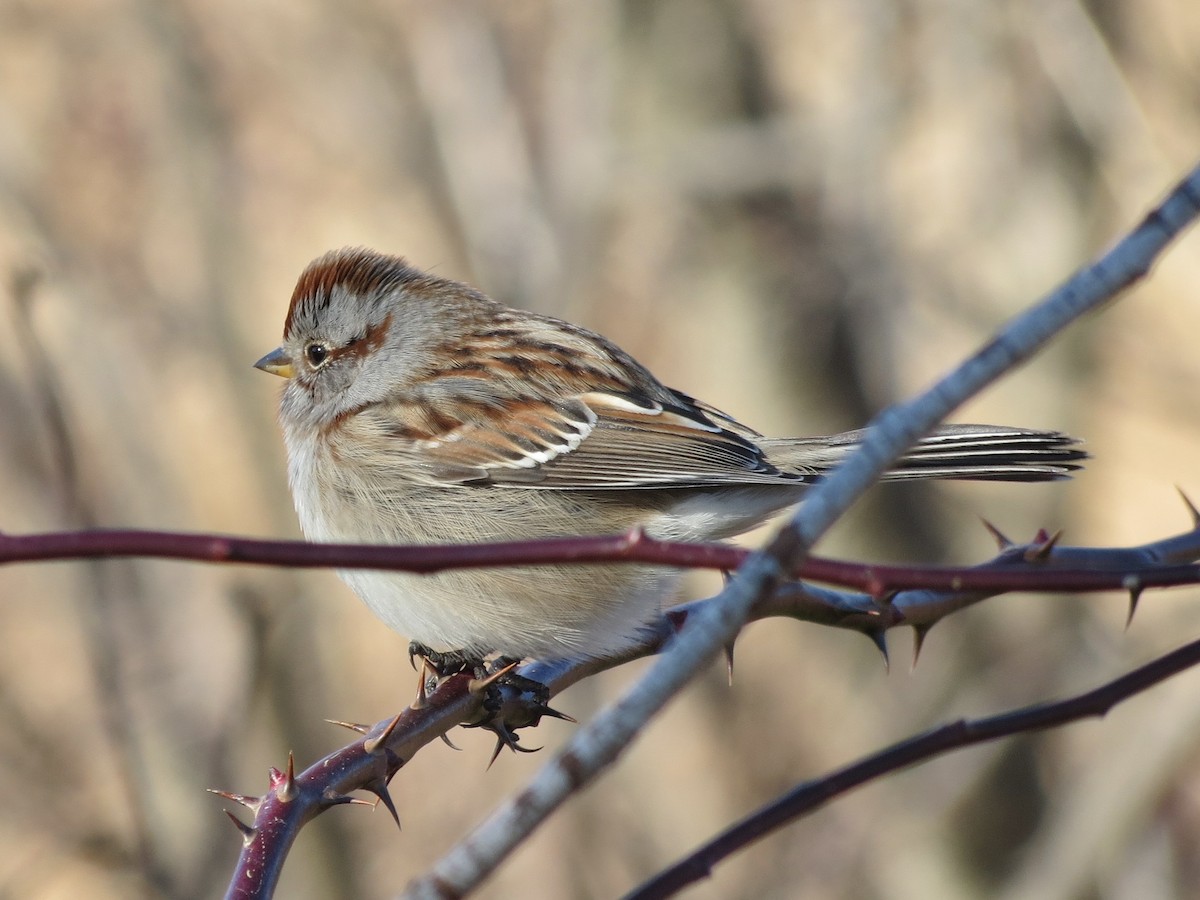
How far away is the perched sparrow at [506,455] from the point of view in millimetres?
3590

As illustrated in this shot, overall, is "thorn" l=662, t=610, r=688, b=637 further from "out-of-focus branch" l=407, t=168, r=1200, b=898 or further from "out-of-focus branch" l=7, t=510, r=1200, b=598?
"out-of-focus branch" l=407, t=168, r=1200, b=898

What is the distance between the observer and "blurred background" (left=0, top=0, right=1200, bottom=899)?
611cm

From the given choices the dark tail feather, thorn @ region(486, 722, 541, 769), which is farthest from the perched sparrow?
thorn @ region(486, 722, 541, 769)

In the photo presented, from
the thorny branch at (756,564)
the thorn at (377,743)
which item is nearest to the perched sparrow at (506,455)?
the thorn at (377,743)

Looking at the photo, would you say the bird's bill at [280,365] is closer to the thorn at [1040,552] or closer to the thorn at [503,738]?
the thorn at [503,738]

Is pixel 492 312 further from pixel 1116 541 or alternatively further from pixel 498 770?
pixel 1116 541

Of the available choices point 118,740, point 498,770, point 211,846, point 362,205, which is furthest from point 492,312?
point 362,205

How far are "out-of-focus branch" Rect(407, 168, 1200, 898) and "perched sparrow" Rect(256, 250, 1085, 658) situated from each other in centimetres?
177

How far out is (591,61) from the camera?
7.44 meters

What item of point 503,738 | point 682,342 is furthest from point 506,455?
point 682,342

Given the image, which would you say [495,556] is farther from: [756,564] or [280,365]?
[280,365]

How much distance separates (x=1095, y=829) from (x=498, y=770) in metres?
4.11

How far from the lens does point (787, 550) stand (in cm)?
136

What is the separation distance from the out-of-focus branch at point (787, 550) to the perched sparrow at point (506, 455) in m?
1.77
